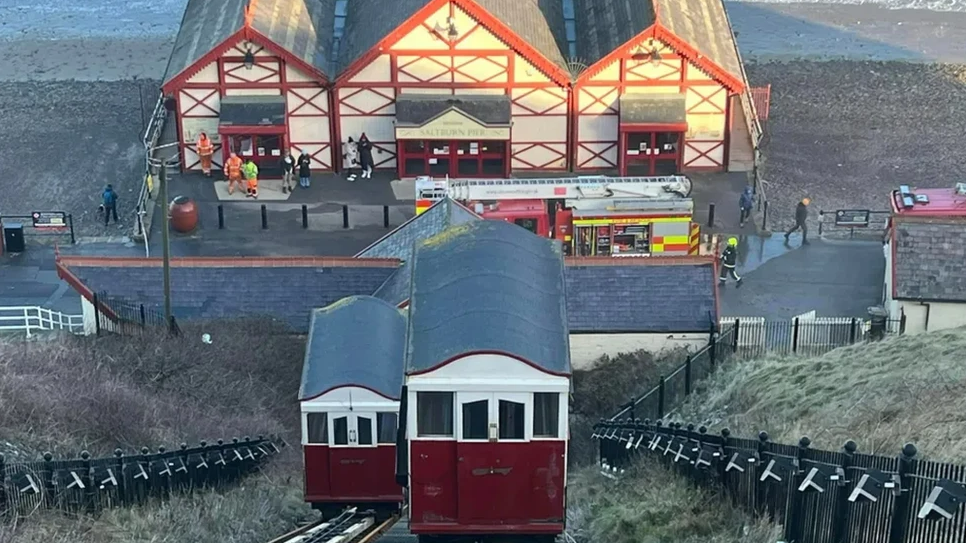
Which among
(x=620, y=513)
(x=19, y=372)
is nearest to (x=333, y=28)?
(x=19, y=372)

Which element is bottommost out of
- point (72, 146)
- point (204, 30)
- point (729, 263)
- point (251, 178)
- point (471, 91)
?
point (729, 263)

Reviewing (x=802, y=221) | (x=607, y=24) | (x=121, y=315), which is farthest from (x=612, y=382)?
(x=607, y=24)

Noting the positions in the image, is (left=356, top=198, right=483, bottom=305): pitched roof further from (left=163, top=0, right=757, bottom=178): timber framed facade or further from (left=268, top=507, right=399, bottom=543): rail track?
(left=268, top=507, right=399, bottom=543): rail track

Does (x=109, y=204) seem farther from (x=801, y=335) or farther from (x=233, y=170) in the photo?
(x=801, y=335)

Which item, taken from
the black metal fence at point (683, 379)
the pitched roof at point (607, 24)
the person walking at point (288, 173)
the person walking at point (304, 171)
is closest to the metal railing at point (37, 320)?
the person walking at point (288, 173)

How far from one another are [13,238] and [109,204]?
335 cm

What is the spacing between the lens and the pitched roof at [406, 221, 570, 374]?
54.4ft

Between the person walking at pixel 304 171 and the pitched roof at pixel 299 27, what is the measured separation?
249cm

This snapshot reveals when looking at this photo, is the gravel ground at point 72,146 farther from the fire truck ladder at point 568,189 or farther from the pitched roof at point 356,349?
the pitched roof at point 356,349

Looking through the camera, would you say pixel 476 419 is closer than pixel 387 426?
Yes

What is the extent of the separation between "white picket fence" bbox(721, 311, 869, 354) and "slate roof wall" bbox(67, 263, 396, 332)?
7.71 meters

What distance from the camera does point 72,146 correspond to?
4347 centimetres

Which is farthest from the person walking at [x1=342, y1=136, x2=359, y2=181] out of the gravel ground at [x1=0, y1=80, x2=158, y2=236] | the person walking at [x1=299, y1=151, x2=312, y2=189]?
the gravel ground at [x1=0, y1=80, x2=158, y2=236]

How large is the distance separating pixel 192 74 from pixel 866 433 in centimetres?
2554
